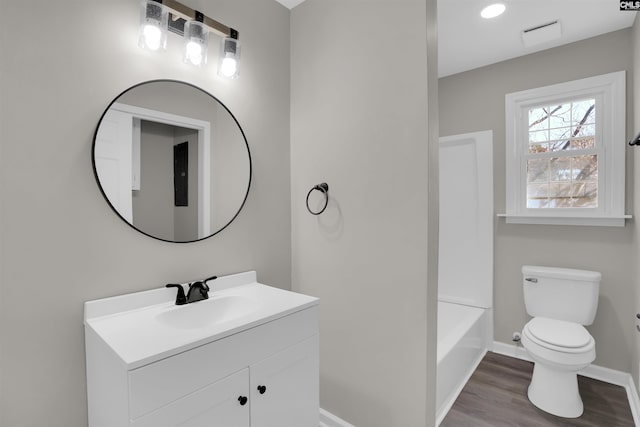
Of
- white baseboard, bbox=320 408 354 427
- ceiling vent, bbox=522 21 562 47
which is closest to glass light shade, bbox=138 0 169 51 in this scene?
white baseboard, bbox=320 408 354 427

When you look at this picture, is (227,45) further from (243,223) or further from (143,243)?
(143,243)

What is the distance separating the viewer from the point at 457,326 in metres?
2.53

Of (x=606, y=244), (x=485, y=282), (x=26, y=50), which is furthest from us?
(x=485, y=282)

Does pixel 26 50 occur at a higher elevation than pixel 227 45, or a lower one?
lower

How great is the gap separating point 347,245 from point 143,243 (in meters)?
1.01

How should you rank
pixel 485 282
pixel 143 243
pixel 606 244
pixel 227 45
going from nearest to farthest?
1. pixel 143 243
2. pixel 227 45
3. pixel 606 244
4. pixel 485 282

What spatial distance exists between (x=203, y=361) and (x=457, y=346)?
1.89 metres

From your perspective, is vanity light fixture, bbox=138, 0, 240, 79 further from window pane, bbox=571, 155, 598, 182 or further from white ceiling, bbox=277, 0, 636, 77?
window pane, bbox=571, 155, 598, 182

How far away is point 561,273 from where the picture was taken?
238 centimetres

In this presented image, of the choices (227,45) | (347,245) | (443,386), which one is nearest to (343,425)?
(443,386)

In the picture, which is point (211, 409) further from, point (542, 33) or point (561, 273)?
point (542, 33)

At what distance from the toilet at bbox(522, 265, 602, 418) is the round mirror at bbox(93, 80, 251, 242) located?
2.17m

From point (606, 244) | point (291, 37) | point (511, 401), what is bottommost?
point (511, 401)

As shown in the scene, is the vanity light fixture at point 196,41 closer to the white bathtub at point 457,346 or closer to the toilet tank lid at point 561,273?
the white bathtub at point 457,346
